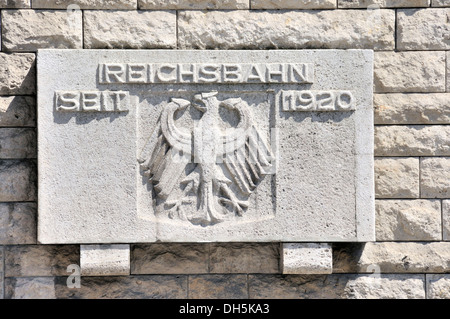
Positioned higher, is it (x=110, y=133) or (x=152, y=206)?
(x=110, y=133)

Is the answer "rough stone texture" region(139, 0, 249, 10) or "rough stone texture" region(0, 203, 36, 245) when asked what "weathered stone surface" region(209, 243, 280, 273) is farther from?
"rough stone texture" region(139, 0, 249, 10)

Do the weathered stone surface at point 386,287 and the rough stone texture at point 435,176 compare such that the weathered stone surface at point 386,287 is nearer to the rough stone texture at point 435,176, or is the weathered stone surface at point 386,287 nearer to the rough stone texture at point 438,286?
the rough stone texture at point 438,286


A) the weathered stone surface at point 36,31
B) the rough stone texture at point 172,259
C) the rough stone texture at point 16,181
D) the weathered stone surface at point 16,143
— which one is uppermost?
the weathered stone surface at point 36,31

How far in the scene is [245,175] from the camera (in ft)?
11.9

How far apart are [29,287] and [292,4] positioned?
2.53m

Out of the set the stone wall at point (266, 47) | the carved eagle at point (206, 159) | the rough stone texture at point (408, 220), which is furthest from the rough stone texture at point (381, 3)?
the rough stone texture at point (408, 220)

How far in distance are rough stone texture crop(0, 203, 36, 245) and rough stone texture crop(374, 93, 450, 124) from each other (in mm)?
2389

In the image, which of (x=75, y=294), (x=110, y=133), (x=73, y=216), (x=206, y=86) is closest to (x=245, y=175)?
(x=206, y=86)

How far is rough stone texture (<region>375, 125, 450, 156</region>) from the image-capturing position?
3.71 meters

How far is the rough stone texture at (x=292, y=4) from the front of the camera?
3.69 metres

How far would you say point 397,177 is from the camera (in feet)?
12.2

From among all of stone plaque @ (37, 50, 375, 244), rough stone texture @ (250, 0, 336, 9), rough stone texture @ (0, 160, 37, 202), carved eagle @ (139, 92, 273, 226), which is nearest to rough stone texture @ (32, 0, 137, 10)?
stone plaque @ (37, 50, 375, 244)

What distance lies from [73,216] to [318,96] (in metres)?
1.74
